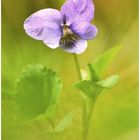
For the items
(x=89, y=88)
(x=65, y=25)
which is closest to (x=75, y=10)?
(x=65, y=25)

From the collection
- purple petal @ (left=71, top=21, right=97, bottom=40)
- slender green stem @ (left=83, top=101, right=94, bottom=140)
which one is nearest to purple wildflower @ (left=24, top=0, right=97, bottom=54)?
purple petal @ (left=71, top=21, right=97, bottom=40)

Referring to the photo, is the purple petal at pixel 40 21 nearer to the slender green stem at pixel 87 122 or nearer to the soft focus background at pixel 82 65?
the soft focus background at pixel 82 65

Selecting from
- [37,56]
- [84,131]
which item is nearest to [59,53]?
[37,56]

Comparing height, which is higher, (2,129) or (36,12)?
(36,12)

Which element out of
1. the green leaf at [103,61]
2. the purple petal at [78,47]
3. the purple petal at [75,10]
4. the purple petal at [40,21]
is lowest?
the green leaf at [103,61]

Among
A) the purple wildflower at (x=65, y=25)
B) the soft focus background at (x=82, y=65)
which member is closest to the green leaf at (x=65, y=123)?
the soft focus background at (x=82, y=65)

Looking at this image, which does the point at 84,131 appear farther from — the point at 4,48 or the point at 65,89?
the point at 4,48

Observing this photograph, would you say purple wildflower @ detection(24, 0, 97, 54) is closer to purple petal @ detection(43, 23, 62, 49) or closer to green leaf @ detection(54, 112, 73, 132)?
purple petal @ detection(43, 23, 62, 49)

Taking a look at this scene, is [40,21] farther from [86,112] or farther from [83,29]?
[86,112]
